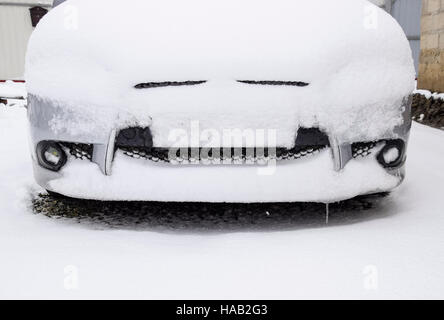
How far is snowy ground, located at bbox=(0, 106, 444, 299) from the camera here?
1560 millimetres

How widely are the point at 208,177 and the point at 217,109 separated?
0.27 m

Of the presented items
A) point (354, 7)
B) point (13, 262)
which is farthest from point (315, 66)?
point (13, 262)

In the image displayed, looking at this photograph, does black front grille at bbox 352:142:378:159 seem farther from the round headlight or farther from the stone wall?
the stone wall

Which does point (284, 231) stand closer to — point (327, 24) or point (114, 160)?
point (114, 160)

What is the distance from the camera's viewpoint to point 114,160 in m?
2.03

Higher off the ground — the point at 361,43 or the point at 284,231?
the point at 361,43

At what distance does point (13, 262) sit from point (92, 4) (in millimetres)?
1292

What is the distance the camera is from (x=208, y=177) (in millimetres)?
1980

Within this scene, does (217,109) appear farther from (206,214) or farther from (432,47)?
(432,47)

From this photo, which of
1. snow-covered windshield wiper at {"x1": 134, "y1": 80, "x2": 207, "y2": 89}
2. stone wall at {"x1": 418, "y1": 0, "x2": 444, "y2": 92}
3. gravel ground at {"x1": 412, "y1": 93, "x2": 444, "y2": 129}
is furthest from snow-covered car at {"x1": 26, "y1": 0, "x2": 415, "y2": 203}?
stone wall at {"x1": 418, "y1": 0, "x2": 444, "y2": 92}

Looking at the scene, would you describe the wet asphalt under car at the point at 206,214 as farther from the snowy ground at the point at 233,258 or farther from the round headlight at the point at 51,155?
the round headlight at the point at 51,155

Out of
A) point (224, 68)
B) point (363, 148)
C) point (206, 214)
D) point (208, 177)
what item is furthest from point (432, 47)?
point (208, 177)
